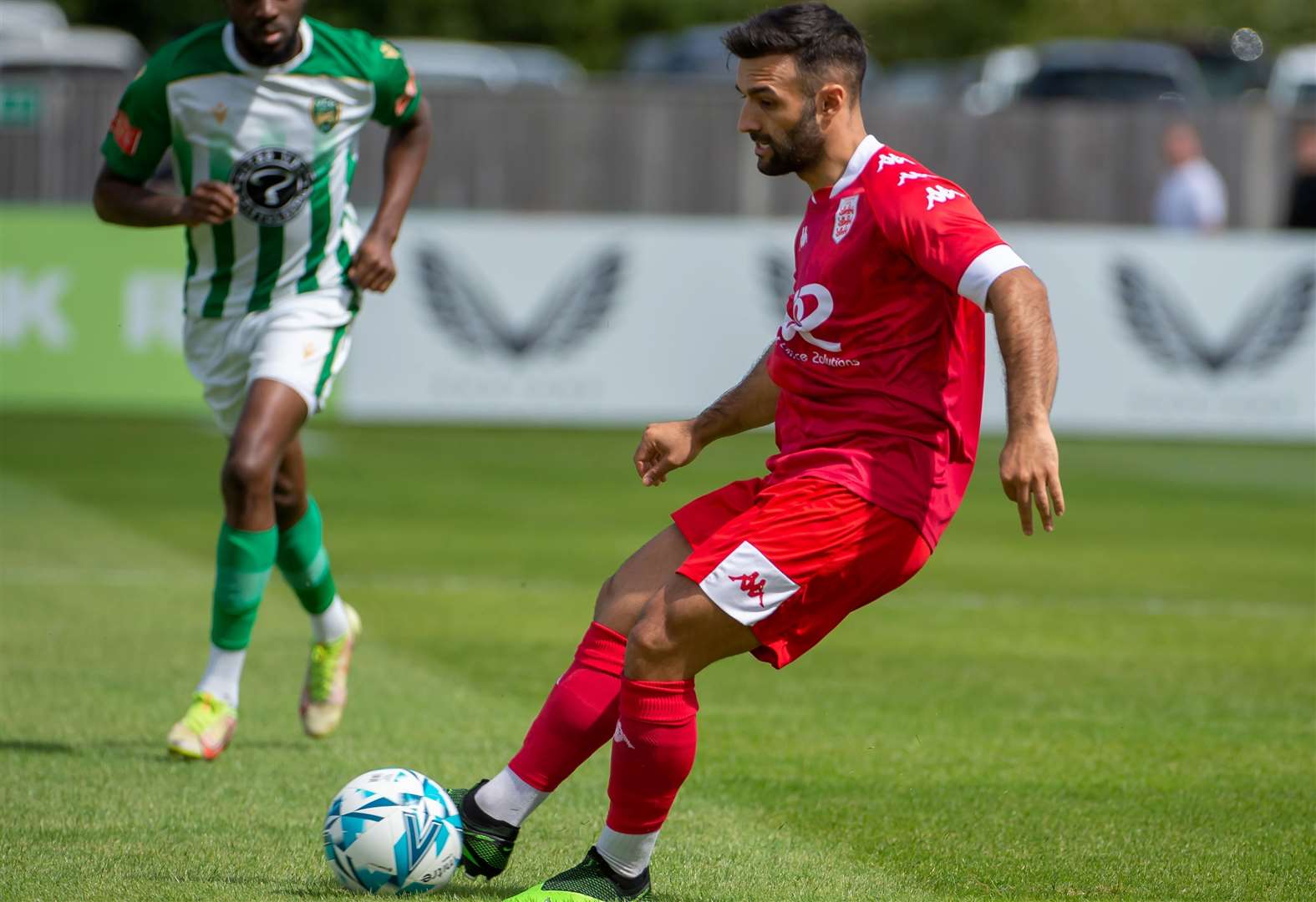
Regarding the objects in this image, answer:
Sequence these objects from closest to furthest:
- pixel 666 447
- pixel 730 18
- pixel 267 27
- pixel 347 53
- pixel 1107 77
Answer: pixel 666 447, pixel 267 27, pixel 347 53, pixel 1107 77, pixel 730 18

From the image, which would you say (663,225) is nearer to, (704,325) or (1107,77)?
(704,325)

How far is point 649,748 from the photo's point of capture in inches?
167

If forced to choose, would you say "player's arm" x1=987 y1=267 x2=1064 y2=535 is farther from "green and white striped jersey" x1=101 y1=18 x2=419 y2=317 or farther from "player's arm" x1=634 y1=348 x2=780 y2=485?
"green and white striped jersey" x1=101 y1=18 x2=419 y2=317

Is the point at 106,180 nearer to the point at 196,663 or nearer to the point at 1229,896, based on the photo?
the point at 196,663

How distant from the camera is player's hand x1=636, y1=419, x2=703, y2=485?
479 centimetres

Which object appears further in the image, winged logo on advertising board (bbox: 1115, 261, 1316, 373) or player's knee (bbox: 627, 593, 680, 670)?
winged logo on advertising board (bbox: 1115, 261, 1316, 373)

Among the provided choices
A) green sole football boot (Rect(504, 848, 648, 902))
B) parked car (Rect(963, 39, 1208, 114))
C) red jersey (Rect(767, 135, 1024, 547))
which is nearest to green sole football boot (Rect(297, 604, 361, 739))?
green sole football boot (Rect(504, 848, 648, 902))

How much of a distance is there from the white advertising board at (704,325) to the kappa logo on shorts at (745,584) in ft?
38.2

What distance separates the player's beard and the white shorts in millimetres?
2291

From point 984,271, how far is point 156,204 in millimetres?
3102

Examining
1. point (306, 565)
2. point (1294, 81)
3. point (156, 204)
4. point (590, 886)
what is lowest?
point (1294, 81)

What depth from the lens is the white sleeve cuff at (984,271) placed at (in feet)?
13.2

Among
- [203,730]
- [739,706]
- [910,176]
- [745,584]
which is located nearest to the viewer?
[745,584]

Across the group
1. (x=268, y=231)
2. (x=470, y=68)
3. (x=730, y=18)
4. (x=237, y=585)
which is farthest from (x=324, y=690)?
(x=730, y=18)
